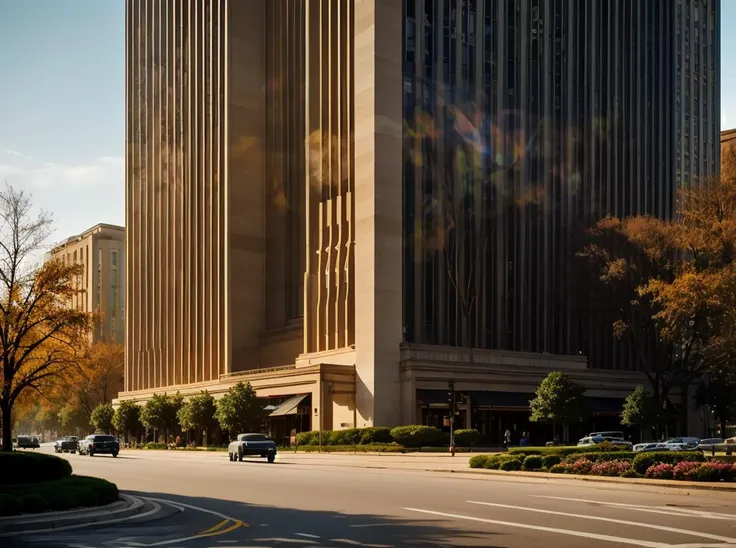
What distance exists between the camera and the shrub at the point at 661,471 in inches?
1189

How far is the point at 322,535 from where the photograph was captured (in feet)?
58.0

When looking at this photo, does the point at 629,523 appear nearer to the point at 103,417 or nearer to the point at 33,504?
the point at 33,504

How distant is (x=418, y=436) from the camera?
6259 centimetres

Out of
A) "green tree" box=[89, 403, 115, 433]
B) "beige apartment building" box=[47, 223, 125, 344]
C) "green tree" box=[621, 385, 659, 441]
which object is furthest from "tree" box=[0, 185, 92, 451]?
"beige apartment building" box=[47, 223, 125, 344]

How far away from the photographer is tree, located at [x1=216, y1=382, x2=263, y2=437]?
7825cm

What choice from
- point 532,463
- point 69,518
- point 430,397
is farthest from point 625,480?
point 430,397

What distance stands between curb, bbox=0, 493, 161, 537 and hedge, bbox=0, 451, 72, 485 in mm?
3495

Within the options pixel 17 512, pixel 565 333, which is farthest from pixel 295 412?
pixel 17 512

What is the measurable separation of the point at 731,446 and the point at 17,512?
3732 cm

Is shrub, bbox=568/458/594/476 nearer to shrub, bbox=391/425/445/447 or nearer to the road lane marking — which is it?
the road lane marking

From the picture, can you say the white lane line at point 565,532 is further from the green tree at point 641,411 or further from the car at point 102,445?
the car at point 102,445

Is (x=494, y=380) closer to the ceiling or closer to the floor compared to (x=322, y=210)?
closer to the floor

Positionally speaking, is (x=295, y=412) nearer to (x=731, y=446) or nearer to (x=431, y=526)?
(x=731, y=446)

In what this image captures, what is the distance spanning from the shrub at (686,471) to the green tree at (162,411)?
7279 cm
